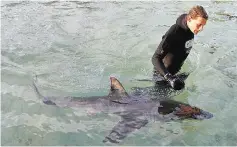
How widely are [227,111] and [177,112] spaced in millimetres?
982

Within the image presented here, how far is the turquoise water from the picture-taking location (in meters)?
4.36

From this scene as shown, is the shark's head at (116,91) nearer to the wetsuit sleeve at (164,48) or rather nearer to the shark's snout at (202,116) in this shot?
the wetsuit sleeve at (164,48)

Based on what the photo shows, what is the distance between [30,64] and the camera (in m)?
6.24

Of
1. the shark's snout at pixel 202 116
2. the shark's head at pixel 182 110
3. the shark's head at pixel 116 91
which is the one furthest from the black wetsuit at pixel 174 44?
the shark's snout at pixel 202 116

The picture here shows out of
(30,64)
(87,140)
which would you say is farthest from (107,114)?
(30,64)

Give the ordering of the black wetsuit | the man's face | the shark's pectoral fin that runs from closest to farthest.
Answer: the shark's pectoral fin < the man's face < the black wetsuit

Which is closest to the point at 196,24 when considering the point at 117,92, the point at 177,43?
the point at 177,43

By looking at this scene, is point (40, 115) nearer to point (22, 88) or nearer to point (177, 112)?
point (22, 88)

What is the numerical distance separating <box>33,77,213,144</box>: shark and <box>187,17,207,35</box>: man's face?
96 cm

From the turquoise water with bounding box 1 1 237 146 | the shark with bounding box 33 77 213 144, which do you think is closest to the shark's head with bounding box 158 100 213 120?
the shark with bounding box 33 77 213 144

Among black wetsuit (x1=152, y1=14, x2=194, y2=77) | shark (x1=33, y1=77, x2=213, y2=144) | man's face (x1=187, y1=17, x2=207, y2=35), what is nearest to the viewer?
man's face (x1=187, y1=17, x2=207, y2=35)

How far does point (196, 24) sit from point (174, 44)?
18.9 inches

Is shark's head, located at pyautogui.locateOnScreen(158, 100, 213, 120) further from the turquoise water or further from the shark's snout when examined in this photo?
the turquoise water

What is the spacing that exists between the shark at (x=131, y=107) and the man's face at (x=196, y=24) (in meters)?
0.96
